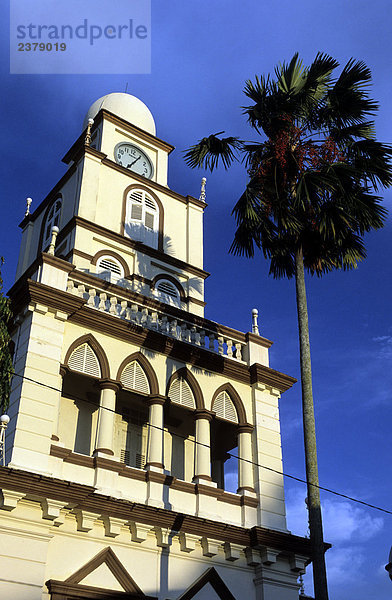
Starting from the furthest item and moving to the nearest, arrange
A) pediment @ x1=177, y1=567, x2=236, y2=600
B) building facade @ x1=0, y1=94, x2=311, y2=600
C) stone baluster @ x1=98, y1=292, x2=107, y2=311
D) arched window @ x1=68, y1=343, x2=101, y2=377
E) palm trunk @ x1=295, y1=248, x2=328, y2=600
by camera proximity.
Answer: stone baluster @ x1=98, y1=292, x2=107, y2=311 < arched window @ x1=68, y1=343, x2=101, y2=377 < pediment @ x1=177, y1=567, x2=236, y2=600 < palm trunk @ x1=295, y1=248, x2=328, y2=600 < building facade @ x1=0, y1=94, x2=311, y2=600

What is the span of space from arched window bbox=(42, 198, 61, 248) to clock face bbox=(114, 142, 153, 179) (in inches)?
120

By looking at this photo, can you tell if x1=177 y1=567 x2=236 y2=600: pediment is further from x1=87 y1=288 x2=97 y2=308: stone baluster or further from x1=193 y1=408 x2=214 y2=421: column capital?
x1=87 y1=288 x2=97 y2=308: stone baluster

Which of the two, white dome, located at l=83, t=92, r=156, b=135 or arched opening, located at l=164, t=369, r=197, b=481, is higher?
white dome, located at l=83, t=92, r=156, b=135

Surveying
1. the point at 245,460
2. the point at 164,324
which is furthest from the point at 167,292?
the point at 245,460

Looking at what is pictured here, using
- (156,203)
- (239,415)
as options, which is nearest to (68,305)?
(239,415)

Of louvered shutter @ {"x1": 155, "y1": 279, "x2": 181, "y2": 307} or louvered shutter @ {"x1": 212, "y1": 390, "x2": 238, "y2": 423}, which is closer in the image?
louvered shutter @ {"x1": 212, "y1": 390, "x2": 238, "y2": 423}

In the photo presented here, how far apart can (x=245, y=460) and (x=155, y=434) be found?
2.86 m

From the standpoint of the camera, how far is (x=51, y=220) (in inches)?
1082

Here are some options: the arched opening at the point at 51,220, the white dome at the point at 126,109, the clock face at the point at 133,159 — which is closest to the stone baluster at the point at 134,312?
the arched opening at the point at 51,220

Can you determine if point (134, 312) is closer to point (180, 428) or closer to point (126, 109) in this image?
point (180, 428)

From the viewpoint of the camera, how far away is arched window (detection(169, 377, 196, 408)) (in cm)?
1948

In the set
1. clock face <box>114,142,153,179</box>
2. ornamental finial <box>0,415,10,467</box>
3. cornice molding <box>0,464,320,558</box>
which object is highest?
clock face <box>114,142,153,179</box>

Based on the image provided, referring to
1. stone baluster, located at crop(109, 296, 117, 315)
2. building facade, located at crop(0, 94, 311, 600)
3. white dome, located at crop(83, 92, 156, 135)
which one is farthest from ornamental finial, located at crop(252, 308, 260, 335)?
white dome, located at crop(83, 92, 156, 135)

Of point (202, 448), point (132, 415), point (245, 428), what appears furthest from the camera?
point (132, 415)
